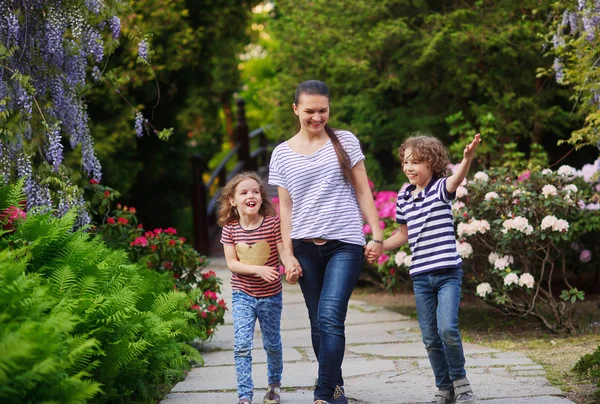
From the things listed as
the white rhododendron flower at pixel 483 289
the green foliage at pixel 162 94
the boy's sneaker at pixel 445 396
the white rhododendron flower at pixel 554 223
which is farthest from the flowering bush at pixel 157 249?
the green foliage at pixel 162 94

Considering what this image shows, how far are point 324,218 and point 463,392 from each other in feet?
3.78

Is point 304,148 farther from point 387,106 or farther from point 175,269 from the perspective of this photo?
point 387,106

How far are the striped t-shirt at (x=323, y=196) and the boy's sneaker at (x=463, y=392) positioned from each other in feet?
2.92

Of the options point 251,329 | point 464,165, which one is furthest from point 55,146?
point 464,165

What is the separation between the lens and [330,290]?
178 inches

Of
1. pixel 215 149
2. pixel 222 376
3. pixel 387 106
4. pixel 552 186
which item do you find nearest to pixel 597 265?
pixel 552 186

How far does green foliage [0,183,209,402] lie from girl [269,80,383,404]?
85cm

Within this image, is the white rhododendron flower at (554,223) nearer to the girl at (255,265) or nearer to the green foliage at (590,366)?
the green foliage at (590,366)

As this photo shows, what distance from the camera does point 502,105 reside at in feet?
35.4

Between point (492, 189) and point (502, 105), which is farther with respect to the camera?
point (502, 105)

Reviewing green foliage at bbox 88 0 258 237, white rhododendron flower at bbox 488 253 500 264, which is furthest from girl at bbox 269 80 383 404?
green foliage at bbox 88 0 258 237

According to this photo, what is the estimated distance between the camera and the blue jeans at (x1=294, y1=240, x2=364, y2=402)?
4.50 m

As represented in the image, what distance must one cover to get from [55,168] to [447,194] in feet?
8.82

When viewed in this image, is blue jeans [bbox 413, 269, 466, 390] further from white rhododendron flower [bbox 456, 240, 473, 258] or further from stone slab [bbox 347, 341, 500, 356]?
white rhododendron flower [bbox 456, 240, 473, 258]
